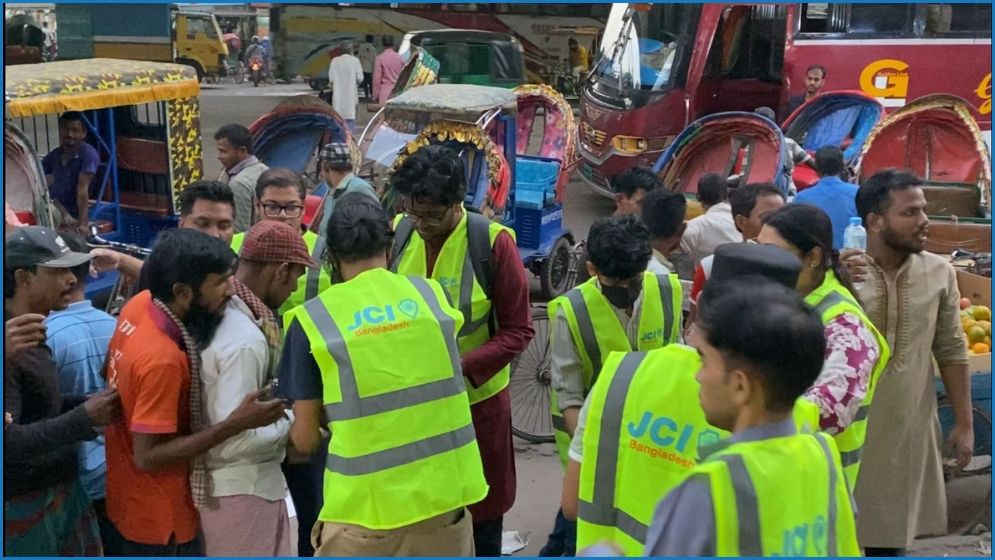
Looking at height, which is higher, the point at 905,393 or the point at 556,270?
the point at 905,393

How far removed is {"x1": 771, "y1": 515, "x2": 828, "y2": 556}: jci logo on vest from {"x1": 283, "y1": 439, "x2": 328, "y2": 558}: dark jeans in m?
2.13

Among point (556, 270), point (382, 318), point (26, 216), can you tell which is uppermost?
point (382, 318)

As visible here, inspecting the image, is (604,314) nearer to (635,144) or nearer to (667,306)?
(667,306)

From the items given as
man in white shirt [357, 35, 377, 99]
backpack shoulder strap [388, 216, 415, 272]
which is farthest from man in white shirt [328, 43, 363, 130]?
backpack shoulder strap [388, 216, 415, 272]

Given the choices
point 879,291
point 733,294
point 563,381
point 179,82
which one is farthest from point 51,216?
point 733,294

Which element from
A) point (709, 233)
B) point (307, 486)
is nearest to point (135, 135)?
point (709, 233)

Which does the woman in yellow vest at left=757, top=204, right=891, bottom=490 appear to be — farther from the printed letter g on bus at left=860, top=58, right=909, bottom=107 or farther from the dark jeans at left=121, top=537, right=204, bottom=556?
the printed letter g on bus at left=860, top=58, right=909, bottom=107

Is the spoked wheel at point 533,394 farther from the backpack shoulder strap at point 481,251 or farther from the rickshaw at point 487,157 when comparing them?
the backpack shoulder strap at point 481,251

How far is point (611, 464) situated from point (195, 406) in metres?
1.26

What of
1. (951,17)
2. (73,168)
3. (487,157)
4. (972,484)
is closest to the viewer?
(972,484)

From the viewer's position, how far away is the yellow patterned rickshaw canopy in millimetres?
7590

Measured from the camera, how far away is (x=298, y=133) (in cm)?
1016

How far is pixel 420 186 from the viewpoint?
148 inches

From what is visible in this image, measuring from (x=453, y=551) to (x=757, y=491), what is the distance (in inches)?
53.2
